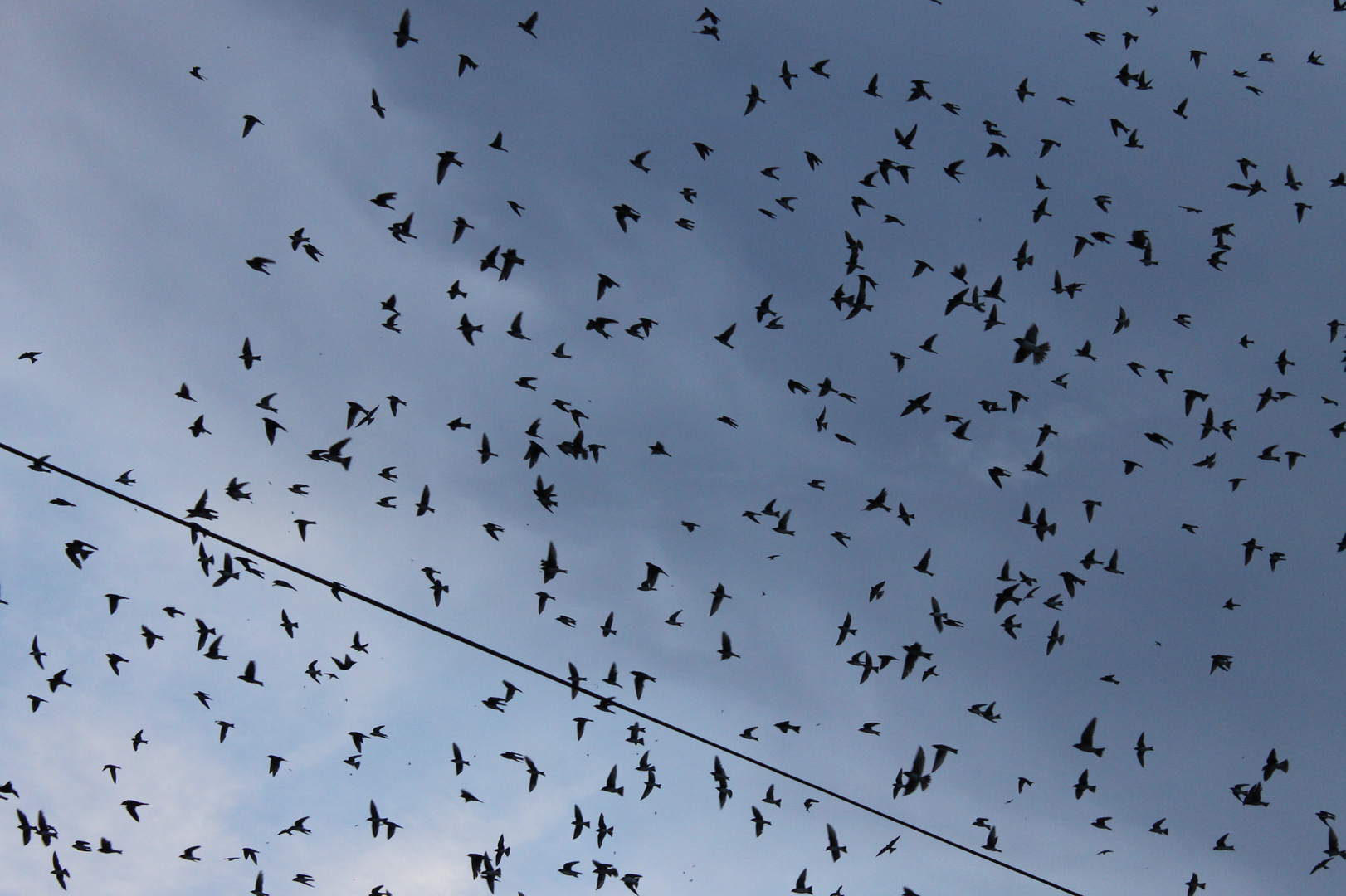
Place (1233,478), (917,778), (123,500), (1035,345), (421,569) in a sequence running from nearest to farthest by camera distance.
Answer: (123,500), (917,778), (1035,345), (421,569), (1233,478)

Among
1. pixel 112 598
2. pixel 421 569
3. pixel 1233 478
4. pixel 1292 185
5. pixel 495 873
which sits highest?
pixel 1292 185

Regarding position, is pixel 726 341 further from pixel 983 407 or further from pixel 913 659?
pixel 913 659

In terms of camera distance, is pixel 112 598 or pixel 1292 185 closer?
pixel 112 598

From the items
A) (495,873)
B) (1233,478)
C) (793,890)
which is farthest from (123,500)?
(1233,478)

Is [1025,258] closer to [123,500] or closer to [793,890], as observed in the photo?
[793,890]

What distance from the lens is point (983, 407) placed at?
37.2m

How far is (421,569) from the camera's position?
3594 centimetres

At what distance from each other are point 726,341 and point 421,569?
15.1 meters

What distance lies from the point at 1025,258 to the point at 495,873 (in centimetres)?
3109

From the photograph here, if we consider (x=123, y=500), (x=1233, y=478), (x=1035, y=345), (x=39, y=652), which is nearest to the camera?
(x=123, y=500)

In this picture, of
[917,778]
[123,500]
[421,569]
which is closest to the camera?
[123,500]

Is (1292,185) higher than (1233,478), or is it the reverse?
(1292,185)

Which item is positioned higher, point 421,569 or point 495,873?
point 421,569

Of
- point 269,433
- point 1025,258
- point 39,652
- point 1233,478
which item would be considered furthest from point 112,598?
point 1233,478
